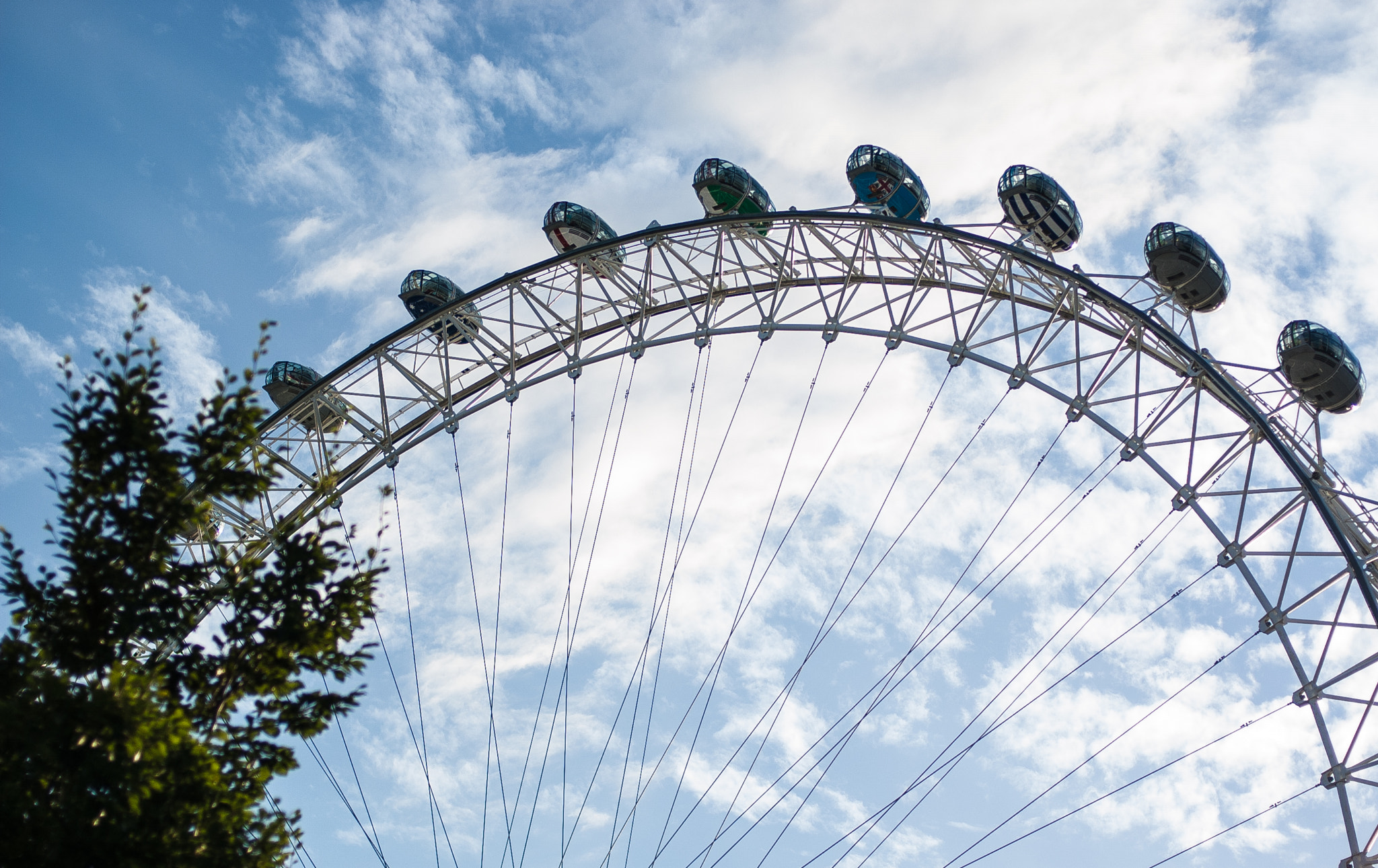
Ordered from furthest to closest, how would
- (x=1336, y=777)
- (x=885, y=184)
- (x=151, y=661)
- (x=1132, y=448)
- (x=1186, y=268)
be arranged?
1. (x=885, y=184)
2. (x=1186, y=268)
3. (x=1132, y=448)
4. (x=1336, y=777)
5. (x=151, y=661)

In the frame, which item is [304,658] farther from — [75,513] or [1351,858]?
[1351,858]

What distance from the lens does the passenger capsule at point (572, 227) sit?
89.0 feet

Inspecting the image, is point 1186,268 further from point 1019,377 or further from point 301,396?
point 301,396

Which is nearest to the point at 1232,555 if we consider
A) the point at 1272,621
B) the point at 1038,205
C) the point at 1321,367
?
the point at 1272,621

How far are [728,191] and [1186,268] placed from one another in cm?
986

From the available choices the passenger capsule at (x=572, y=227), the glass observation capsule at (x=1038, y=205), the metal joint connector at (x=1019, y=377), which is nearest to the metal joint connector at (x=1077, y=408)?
the metal joint connector at (x=1019, y=377)

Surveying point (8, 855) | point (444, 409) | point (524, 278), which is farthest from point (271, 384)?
point (8, 855)

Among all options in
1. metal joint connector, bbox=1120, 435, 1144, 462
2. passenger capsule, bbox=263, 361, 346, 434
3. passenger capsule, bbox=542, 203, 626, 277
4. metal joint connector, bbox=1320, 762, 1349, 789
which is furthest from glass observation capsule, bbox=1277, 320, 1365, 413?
passenger capsule, bbox=263, 361, 346, 434

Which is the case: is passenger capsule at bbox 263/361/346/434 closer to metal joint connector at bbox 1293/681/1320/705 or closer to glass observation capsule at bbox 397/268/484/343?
glass observation capsule at bbox 397/268/484/343

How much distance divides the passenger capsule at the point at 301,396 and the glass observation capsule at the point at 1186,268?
18327 millimetres

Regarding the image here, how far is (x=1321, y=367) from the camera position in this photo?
2364 cm

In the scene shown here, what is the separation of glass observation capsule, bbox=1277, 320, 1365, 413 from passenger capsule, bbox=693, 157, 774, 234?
1121 cm

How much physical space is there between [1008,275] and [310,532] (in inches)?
657

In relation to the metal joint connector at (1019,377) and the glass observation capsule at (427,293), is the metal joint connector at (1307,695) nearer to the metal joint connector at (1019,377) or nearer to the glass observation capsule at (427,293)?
the metal joint connector at (1019,377)
